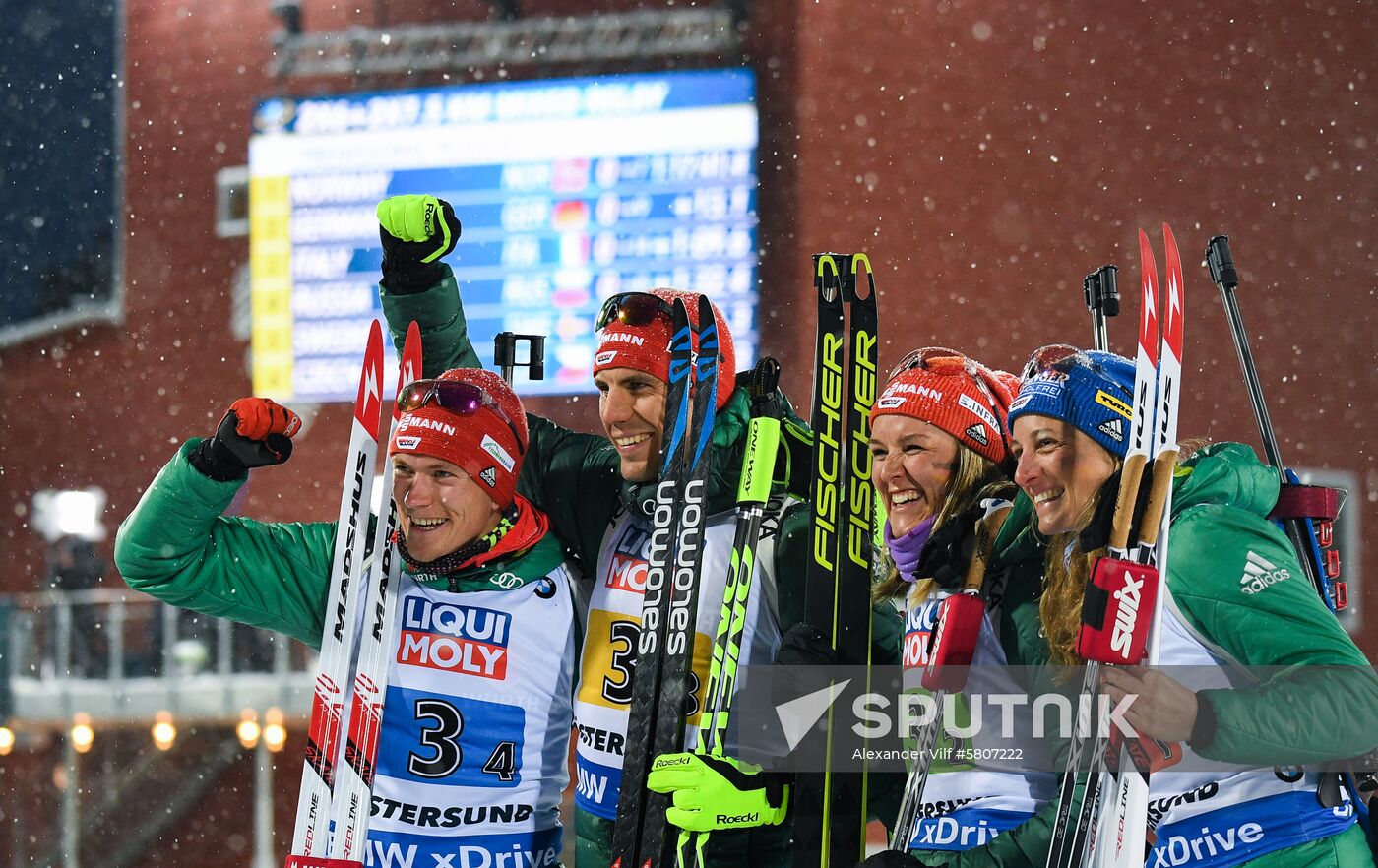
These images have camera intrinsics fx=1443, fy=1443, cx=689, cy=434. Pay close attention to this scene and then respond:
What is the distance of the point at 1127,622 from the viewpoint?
1697mm

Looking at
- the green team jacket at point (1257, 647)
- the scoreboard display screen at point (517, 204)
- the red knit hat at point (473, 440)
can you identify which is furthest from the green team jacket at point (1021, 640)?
the scoreboard display screen at point (517, 204)

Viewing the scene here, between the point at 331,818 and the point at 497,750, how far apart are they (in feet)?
0.92

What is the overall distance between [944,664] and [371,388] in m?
1.16

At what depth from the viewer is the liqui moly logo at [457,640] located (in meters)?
2.29

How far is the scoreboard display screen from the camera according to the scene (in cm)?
657

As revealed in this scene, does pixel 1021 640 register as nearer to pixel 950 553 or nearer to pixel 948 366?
pixel 950 553

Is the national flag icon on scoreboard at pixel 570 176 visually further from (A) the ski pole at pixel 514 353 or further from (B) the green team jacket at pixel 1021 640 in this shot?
(B) the green team jacket at pixel 1021 640

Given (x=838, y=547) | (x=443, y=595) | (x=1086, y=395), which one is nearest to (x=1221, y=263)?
(x=1086, y=395)

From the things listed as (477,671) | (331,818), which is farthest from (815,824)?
(331,818)

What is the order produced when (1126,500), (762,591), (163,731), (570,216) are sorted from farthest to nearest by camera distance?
(163,731), (570,216), (762,591), (1126,500)

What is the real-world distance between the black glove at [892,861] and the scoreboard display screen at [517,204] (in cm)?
451

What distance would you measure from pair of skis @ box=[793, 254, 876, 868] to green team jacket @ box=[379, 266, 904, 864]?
8cm

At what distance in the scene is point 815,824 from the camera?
7.16 feet

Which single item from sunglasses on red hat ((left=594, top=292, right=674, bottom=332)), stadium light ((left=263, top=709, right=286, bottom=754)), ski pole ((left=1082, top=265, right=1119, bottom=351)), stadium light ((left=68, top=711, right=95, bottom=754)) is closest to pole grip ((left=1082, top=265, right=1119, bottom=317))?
ski pole ((left=1082, top=265, right=1119, bottom=351))
